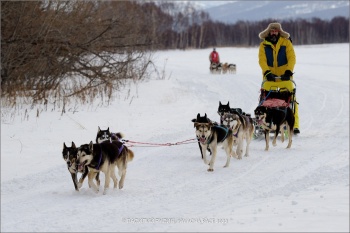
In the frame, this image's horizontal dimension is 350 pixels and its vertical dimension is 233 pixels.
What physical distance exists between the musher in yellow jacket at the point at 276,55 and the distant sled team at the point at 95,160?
3950mm

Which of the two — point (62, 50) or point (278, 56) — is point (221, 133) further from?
point (62, 50)

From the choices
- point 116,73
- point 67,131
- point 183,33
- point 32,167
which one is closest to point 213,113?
point 116,73

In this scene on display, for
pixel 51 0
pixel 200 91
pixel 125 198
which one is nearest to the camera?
pixel 125 198

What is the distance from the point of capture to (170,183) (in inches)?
238

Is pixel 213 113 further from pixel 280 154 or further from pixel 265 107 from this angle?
pixel 280 154

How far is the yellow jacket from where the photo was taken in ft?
29.4

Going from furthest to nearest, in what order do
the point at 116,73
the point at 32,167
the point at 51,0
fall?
the point at 116,73
the point at 51,0
the point at 32,167

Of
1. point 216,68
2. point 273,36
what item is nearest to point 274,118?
point 273,36

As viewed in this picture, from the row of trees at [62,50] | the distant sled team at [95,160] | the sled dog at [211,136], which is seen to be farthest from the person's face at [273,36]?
the row of trees at [62,50]

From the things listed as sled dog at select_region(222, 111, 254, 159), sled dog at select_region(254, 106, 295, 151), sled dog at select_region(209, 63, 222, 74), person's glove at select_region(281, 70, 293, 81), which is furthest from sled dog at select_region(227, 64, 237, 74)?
sled dog at select_region(222, 111, 254, 159)

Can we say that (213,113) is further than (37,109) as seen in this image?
Yes

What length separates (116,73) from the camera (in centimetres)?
1397

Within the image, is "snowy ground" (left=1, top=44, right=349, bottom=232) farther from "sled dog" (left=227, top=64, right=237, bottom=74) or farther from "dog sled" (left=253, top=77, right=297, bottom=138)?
"sled dog" (left=227, top=64, right=237, bottom=74)

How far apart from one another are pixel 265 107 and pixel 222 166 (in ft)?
6.27
